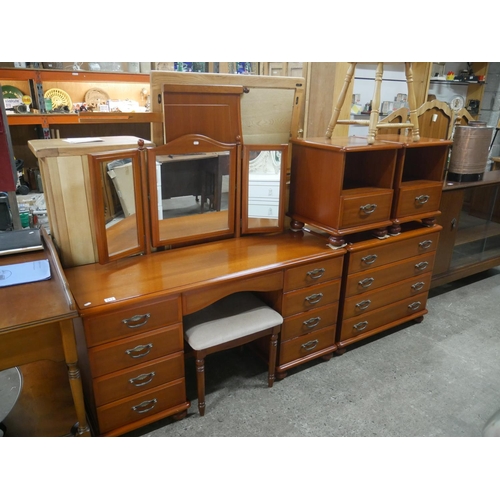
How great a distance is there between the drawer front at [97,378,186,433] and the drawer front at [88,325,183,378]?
15 centimetres

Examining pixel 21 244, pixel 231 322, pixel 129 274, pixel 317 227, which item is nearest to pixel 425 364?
pixel 317 227

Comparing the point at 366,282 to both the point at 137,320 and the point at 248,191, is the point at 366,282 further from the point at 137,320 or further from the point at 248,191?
the point at 137,320

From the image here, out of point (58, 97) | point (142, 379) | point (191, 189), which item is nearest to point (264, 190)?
point (191, 189)

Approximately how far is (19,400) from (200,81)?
1512mm

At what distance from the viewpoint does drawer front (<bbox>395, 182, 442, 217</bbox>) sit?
2184mm

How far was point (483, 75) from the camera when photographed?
14.8 feet

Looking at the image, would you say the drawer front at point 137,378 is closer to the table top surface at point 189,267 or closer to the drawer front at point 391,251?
the table top surface at point 189,267

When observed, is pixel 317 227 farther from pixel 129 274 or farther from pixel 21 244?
pixel 21 244

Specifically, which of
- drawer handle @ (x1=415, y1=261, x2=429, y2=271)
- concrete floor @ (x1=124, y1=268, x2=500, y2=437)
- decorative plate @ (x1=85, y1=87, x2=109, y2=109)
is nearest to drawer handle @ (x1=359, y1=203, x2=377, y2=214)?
drawer handle @ (x1=415, y1=261, x2=429, y2=271)

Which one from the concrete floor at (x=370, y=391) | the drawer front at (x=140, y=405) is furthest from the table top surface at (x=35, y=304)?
the concrete floor at (x=370, y=391)

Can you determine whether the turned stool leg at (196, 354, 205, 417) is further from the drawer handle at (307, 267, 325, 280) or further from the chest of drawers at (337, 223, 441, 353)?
the chest of drawers at (337, 223, 441, 353)

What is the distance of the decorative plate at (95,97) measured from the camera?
368cm

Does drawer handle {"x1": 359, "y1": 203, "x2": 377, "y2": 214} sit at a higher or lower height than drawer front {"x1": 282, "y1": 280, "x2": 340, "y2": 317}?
higher

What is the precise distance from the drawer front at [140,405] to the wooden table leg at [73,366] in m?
0.10
